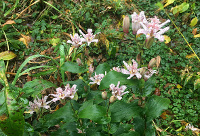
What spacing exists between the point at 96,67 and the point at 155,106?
40.1 inches

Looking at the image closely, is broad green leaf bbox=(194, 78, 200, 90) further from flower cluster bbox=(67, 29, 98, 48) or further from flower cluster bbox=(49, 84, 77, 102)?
flower cluster bbox=(49, 84, 77, 102)

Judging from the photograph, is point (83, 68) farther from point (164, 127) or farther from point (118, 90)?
point (164, 127)

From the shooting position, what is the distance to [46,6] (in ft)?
8.50

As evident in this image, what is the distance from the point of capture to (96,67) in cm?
205

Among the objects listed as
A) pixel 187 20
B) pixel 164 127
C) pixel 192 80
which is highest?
pixel 187 20

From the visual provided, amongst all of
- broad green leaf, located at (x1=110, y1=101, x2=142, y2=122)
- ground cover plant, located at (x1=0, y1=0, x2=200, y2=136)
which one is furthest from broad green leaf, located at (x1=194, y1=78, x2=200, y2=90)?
broad green leaf, located at (x1=110, y1=101, x2=142, y2=122)

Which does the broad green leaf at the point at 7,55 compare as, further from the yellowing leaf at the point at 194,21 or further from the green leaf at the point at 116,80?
the yellowing leaf at the point at 194,21

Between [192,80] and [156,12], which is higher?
[156,12]

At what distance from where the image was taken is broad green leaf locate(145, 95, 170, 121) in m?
1.10

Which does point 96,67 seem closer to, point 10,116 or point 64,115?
point 64,115

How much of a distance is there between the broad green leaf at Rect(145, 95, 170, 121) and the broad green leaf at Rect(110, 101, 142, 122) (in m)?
0.07

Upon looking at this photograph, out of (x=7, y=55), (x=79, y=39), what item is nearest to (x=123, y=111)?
(x=79, y=39)

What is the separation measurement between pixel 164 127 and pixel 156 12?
167cm

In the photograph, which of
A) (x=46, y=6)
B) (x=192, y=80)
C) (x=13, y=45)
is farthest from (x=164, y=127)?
(x=46, y=6)
